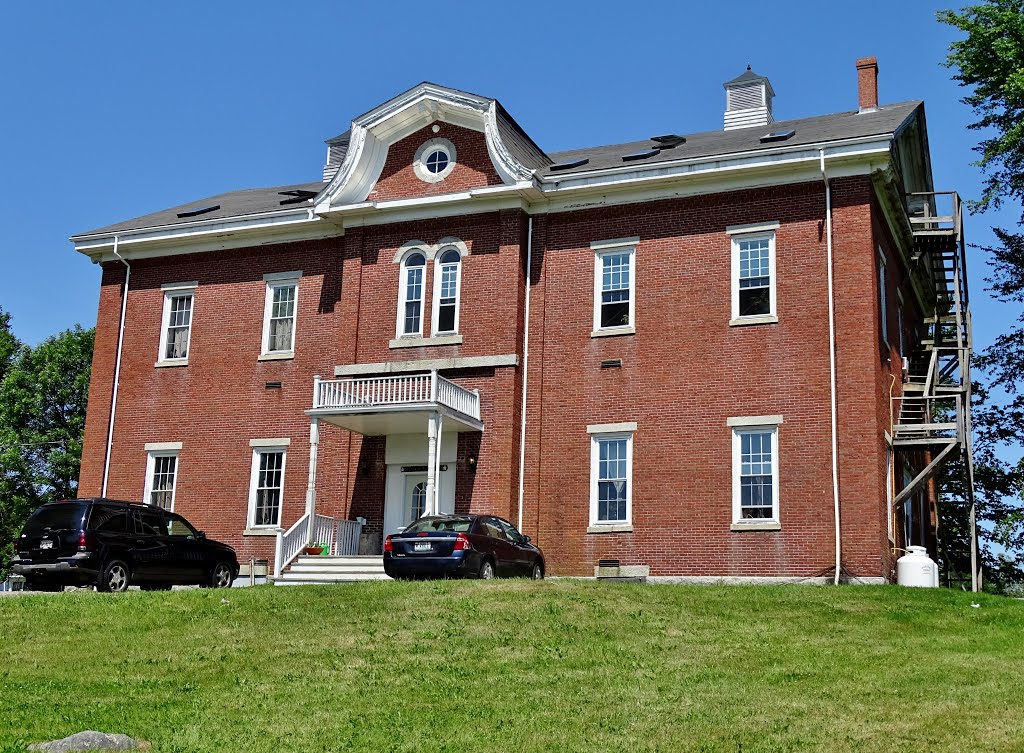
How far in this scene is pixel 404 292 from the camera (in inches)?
1067

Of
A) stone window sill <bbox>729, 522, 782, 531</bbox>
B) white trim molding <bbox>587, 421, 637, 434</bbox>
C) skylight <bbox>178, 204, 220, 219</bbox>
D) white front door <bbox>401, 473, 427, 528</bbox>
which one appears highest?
skylight <bbox>178, 204, 220, 219</bbox>

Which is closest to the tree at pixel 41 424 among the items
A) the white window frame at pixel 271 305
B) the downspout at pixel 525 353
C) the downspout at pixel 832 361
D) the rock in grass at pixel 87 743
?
the white window frame at pixel 271 305

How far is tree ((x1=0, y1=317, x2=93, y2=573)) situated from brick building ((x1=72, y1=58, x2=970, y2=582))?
73.4 ft

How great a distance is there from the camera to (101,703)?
12.0 meters

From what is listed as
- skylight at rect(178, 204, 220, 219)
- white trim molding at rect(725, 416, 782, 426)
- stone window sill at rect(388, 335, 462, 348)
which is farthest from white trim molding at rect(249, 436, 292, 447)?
white trim molding at rect(725, 416, 782, 426)

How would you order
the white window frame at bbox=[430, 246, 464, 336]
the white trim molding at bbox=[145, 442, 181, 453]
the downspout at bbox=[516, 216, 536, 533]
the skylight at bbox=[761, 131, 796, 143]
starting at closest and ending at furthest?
1. the downspout at bbox=[516, 216, 536, 533]
2. the skylight at bbox=[761, 131, 796, 143]
3. the white window frame at bbox=[430, 246, 464, 336]
4. the white trim molding at bbox=[145, 442, 181, 453]

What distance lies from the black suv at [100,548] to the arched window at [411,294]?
7365 millimetres

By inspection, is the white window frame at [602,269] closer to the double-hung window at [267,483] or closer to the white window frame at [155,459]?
the double-hung window at [267,483]

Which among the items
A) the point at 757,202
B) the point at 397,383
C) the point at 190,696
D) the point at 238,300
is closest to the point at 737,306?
the point at 757,202

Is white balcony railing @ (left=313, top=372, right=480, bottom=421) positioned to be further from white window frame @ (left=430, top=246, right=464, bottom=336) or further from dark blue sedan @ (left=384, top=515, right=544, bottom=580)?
dark blue sedan @ (left=384, top=515, right=544, bottom=580)

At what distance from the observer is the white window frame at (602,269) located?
83.0 feet

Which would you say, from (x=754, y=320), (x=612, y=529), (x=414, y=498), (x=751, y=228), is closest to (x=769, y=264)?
(x=751, y=228)

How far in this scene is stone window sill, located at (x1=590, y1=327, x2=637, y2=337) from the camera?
25.2 metres

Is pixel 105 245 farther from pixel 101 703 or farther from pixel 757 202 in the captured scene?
pixel 101 703
